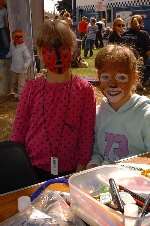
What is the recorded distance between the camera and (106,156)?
1993 mm

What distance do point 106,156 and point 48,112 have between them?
0.39 metres

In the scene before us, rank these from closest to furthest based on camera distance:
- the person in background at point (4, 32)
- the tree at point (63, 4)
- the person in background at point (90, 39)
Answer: the person in background at point (4, 32)
the person in background at point (90, 39)
the tree at point (63, 4)

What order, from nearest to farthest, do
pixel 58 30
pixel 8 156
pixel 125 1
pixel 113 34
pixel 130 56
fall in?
pixel 8 156 → pixel 130 56 → pixel 58 30 → pixel 113 34 → pixel 125 1

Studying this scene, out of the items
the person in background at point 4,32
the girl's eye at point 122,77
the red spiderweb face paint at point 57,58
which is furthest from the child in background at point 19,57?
the girl's eye at point 122,77

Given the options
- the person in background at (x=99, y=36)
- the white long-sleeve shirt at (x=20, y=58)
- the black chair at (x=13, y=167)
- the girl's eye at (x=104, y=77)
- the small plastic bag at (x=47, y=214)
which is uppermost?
the girl's eye at (x=104, y=77)

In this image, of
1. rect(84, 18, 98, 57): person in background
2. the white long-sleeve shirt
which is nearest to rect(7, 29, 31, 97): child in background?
the white long-sleeve shirt

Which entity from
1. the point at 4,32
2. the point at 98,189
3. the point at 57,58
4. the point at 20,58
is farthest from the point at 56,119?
the point at 4,32

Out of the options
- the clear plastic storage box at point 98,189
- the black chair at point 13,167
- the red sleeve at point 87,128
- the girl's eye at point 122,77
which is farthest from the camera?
the red sleeve at point 87,128

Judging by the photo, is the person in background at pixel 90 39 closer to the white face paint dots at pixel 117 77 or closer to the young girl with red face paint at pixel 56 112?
the young girl with red face paint at pixel 56 112

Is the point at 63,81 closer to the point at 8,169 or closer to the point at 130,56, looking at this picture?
the point at 130,56

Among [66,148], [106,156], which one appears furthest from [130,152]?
[66,148]

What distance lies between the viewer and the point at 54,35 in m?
2.12

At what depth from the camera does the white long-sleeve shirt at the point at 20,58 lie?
21.0 ft

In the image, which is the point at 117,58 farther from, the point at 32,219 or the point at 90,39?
the point at 90,39
